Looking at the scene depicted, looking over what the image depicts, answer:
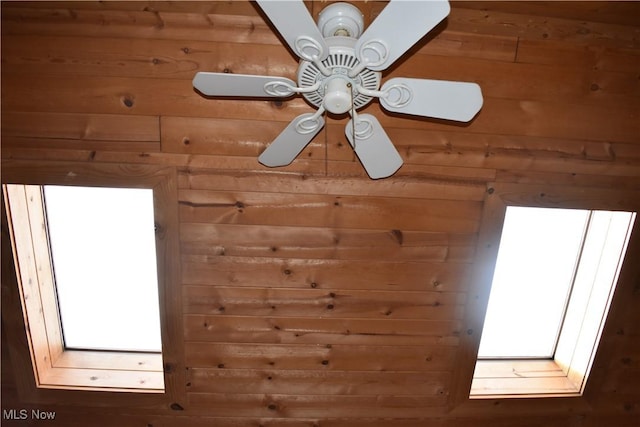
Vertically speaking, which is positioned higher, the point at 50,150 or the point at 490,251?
the point at 50,150

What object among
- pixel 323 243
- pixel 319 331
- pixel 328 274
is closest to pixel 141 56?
pixel 323 243

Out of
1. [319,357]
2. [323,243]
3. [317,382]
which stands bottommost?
[317,382]

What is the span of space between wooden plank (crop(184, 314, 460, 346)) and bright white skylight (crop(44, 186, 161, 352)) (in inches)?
16.2

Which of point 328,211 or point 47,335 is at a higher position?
point 328,211

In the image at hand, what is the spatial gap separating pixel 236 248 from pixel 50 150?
0.83m

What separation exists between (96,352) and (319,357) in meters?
1.21

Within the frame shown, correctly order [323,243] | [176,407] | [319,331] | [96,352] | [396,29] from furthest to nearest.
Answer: [96,352]
[176,407]
[319,331]
[323,243]
[396,29]

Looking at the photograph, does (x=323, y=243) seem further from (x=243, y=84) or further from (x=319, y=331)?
(x=243, y=84)

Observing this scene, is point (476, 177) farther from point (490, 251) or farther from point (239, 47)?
point (239, 47)

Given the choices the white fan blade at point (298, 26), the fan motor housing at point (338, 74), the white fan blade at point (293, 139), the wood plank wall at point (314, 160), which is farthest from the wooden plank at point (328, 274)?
the white fan blade at point (298, 26)

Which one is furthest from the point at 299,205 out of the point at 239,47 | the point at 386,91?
the point at 386,91

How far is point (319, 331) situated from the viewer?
1.87 metres

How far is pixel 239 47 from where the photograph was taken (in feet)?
5.04

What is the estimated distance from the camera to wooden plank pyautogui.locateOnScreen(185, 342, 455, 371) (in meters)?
1.89
